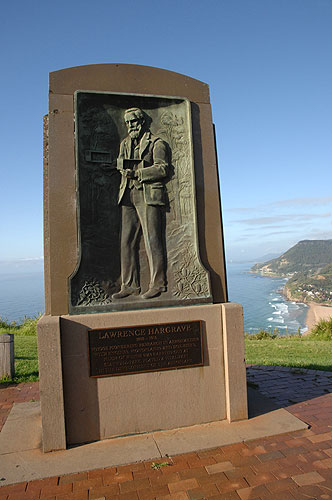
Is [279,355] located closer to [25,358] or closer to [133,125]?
Result: [25,358]

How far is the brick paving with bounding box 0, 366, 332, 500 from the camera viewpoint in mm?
2998

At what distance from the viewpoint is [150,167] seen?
4.50m

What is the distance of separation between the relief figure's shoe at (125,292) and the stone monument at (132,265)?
12 millimetres

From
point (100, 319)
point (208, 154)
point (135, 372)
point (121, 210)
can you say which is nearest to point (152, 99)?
point (208, 154)

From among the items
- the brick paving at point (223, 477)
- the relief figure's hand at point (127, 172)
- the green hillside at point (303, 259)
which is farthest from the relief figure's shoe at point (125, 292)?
the green hillside at point (303, 259)

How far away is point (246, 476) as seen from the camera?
3215mm

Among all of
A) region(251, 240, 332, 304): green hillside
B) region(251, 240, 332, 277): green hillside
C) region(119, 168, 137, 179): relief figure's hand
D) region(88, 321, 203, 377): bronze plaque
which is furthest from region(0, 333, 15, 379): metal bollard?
region(251, 240, 332, 277): green hillside

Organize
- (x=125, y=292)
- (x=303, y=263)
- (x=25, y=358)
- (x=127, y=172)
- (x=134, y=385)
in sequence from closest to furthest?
(x=134, y=385)
(x=125, y=292)
(x=127, y=172)
(x=25, y=358)
(x=303, y=263)

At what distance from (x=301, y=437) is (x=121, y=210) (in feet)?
11.0

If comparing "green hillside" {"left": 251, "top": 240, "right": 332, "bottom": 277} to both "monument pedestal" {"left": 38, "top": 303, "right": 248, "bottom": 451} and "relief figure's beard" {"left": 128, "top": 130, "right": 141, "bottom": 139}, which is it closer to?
"monument pedestal" {"left": 38, "top": 303, "right": 248, "bottom": 451}

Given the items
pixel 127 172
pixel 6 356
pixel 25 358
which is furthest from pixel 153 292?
pixel 25 358

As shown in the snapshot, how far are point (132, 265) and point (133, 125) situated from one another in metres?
1.78

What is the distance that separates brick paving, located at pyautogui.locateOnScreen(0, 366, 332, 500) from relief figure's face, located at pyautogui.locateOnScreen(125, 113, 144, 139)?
3.71 meters

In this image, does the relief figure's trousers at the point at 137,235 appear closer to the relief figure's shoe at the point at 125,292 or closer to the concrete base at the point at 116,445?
the relief figure's shoe at the point at 125,292
